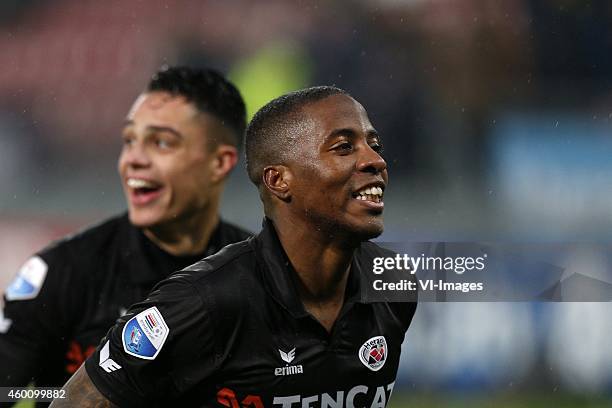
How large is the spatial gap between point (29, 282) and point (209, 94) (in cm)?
83

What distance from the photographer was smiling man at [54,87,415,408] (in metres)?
1.93

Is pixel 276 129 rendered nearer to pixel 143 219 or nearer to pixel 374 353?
pixel 374 353

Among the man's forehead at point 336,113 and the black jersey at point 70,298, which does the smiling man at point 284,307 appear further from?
the black jersey at point 70,298

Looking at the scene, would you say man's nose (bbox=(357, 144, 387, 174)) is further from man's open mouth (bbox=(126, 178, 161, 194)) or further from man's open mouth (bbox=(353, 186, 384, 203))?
man's open mouth (bbox=(126, 178, 161, 194))

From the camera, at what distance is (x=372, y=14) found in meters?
5.09

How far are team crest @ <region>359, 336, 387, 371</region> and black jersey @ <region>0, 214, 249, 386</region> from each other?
102 cm

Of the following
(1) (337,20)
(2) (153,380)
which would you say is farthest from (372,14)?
(2) (153,380)

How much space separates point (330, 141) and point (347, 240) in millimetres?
226

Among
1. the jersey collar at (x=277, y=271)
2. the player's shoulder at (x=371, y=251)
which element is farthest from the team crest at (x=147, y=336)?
the player's shoulder at (x=371, y=251)

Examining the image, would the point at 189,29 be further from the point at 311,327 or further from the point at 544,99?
the point at 311,327

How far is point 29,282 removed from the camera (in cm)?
292

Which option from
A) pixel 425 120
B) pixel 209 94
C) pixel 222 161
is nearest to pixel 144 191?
pixel 222 161

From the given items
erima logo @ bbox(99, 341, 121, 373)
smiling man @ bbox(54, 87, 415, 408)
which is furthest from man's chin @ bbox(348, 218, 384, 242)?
erima logo @ bbox(99, 341, 121, 373)

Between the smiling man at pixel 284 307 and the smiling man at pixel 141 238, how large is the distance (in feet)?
3.09
